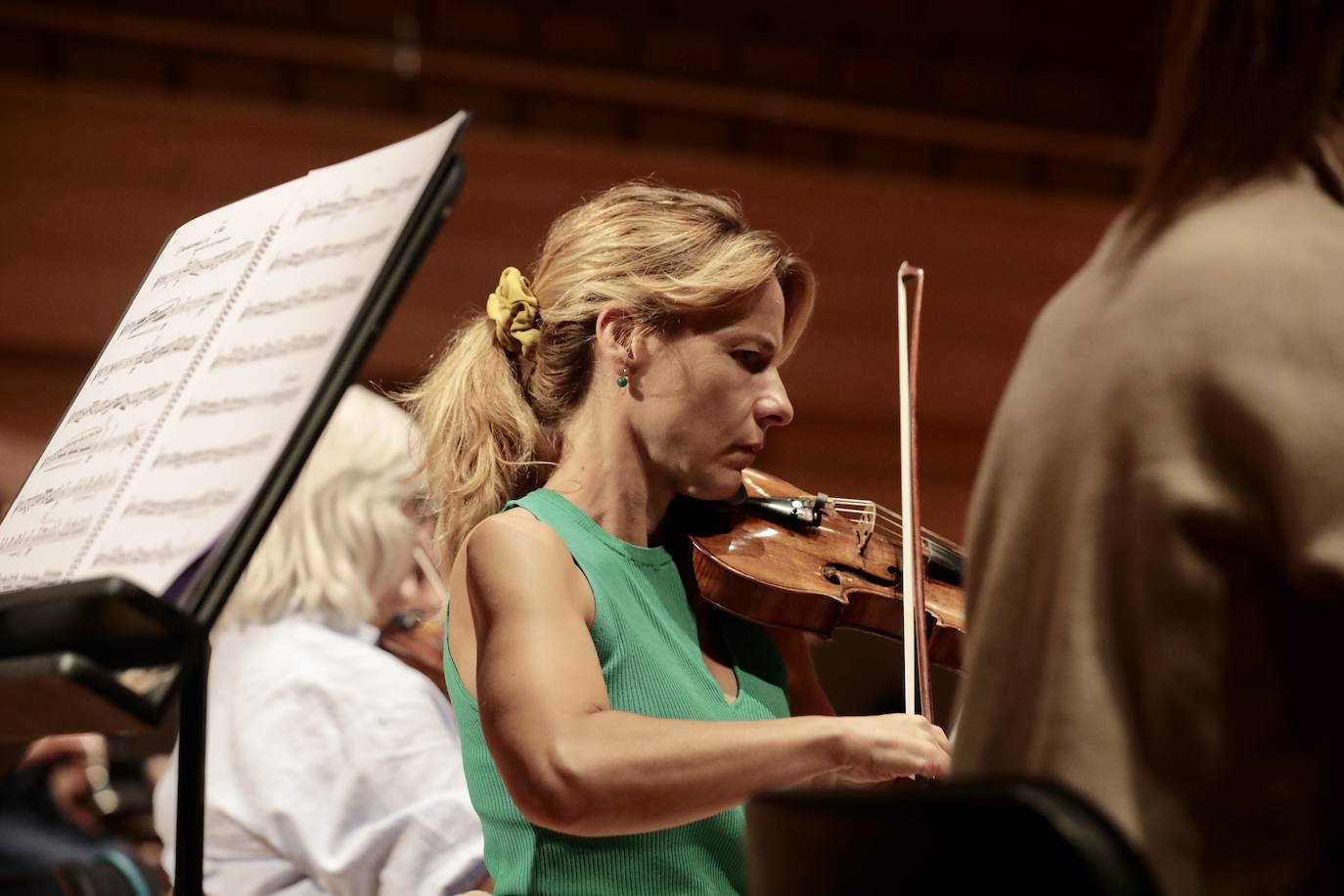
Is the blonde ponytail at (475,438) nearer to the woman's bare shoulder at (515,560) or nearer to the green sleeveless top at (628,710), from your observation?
the green sleeveless top at (628,710)

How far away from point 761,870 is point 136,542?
436 millimetres

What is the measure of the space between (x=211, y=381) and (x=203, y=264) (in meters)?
0.20

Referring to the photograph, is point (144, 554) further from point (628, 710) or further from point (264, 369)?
point (628, 710)

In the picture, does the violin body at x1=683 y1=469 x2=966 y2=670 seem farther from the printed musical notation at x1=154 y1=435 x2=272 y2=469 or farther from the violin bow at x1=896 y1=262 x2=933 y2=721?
the printed musical notation at x1=154 y1=435 x2=272 y2=469

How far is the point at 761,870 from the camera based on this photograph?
75 centimetres

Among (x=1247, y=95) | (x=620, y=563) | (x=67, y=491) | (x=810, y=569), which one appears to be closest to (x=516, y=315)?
(x=620, y=563)

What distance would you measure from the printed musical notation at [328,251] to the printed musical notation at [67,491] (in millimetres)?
187

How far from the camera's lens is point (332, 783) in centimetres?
210

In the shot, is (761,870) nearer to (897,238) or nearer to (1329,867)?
(1329,867)

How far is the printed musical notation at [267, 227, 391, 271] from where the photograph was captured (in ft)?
2.84

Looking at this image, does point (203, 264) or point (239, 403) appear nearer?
point (239, 403)

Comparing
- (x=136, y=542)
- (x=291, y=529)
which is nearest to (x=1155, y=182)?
(x=136, y=542)

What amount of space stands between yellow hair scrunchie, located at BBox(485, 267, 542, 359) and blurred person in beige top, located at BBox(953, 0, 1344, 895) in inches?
35.8

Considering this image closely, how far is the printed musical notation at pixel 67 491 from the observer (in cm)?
99
